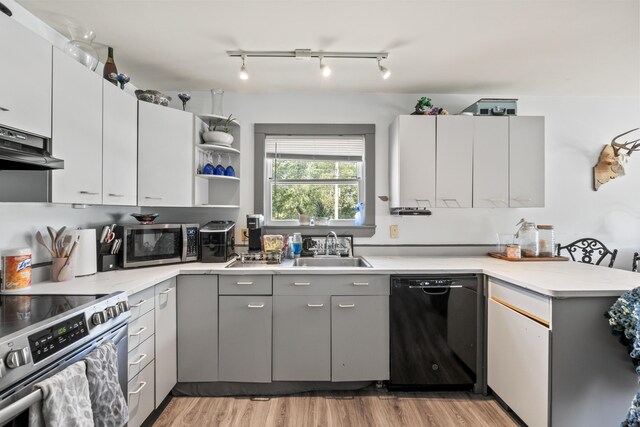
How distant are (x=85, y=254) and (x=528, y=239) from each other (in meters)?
3.30

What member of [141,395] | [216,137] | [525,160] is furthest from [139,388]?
[525,160]

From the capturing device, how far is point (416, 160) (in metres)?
2.38

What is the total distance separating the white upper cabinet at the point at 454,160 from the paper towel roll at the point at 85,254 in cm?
247

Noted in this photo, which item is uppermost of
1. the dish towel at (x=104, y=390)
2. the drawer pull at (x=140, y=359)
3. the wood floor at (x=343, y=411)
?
the dish towel at (x=104, y=390)

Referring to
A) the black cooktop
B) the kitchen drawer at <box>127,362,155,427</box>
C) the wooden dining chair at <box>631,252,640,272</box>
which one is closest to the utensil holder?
the black cooktop

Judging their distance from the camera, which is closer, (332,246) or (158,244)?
(158,244)

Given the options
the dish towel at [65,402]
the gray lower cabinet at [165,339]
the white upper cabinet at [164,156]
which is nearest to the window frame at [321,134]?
the white upper cabinet at [164,156]

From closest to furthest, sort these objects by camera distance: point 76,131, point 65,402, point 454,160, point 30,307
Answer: point 65,402 → point 30,307 → point 76,131 → point 454,160

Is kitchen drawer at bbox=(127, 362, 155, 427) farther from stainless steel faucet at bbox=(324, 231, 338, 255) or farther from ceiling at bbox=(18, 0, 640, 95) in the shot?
ceiling at bbox=(18, 0, 640, 95)

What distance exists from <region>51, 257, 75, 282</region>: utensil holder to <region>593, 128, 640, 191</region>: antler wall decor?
4237mm

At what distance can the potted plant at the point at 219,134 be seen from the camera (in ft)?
7.87

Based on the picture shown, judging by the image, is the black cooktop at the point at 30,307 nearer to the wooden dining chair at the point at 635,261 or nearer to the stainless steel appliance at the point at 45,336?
the stainless steel appliance at the point at 45,336

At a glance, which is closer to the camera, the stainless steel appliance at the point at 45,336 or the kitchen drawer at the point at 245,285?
the stainless steel appliance at the point at 45,336

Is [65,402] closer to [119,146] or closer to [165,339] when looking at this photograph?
[165,339]
